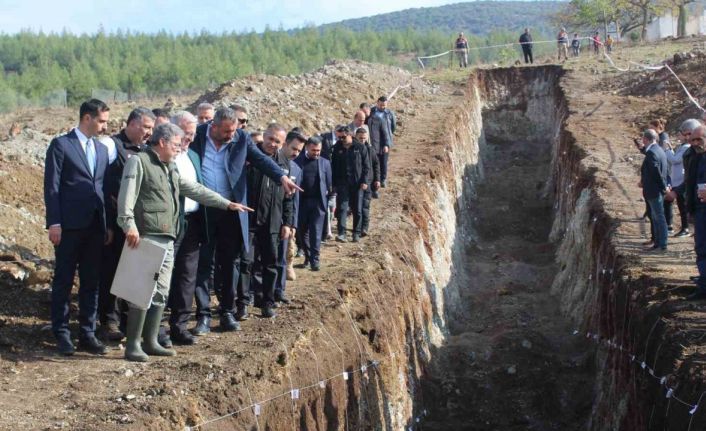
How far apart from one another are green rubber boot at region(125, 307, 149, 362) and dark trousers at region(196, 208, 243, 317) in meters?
1.30

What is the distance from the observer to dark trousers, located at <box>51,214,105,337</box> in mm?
8805

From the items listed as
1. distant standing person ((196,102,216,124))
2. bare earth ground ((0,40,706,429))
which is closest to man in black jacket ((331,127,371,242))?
bare earth ground ((0,40,706,429))

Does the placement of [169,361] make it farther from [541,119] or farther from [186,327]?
[541,119]

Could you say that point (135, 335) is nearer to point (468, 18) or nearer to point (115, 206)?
point (115, 206)

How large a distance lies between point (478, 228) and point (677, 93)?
24.4ft

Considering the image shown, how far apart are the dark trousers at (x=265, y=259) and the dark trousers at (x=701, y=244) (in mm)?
4714

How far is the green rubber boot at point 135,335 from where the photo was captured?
337 inches

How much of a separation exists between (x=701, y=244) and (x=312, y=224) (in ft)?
16.7

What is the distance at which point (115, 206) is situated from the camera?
30.3ft

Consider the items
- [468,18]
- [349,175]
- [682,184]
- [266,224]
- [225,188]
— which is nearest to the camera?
[225,188]

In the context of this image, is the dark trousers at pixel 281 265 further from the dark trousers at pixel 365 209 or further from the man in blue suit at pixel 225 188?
the dark trousers at pixel 365 209

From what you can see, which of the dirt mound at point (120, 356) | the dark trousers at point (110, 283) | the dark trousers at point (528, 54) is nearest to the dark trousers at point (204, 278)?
the dirt mound at point (120, 356)

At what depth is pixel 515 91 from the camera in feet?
119

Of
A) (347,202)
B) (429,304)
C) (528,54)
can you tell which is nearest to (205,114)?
(347,202)
